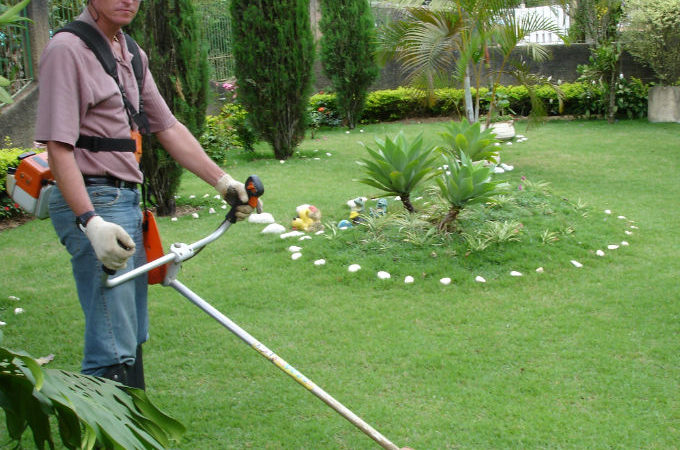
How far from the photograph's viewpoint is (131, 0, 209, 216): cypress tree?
7.35 m

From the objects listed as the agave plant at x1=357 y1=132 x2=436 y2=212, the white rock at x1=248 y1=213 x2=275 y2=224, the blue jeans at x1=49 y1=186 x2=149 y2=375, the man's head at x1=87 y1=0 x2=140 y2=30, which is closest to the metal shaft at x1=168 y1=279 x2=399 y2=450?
the blue jeans at x1=49 y1=186 x2=149 y2=375

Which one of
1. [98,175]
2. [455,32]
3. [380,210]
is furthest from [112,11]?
[455,32]

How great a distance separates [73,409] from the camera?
1317 mm

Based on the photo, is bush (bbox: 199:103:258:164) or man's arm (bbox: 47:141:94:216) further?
bush (bbox: 199:103:258:164)

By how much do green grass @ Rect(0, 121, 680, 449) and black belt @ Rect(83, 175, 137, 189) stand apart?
4.20ft

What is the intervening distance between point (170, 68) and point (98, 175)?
5189mm

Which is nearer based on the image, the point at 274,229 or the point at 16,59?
the point at 274,229

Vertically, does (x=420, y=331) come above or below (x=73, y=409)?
below

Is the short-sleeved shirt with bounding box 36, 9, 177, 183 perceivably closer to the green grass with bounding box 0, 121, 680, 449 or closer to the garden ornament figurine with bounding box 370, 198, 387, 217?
the green grass with bounding box 0, 121, 680, 449

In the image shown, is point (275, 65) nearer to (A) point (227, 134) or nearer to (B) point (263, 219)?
(A) point (227, 134)

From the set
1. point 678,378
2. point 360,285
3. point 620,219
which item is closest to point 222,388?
point 360,285

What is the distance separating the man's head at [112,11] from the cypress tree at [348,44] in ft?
35.7

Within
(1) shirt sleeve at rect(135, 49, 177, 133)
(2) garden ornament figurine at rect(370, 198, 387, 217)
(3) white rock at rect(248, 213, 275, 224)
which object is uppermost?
(1) shirt sleeve at rect(135, 49, 177, 133)

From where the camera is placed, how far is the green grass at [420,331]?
3301mm
